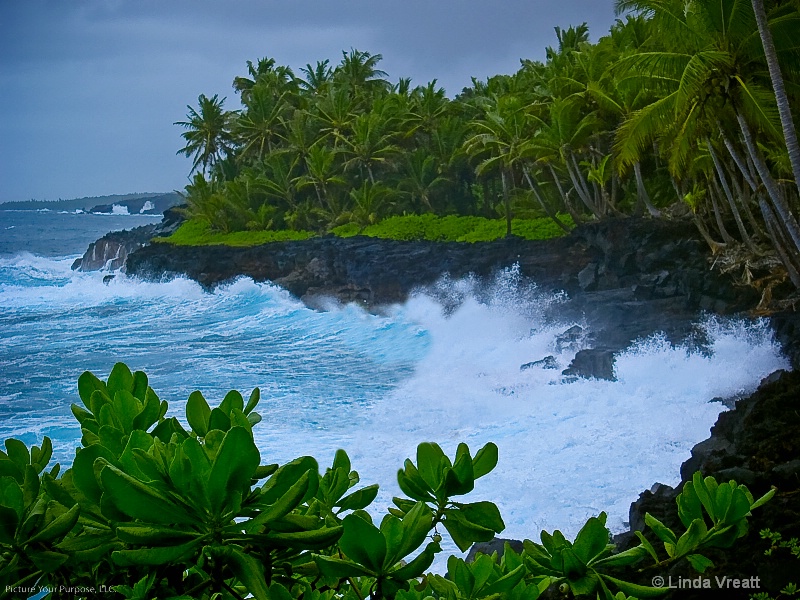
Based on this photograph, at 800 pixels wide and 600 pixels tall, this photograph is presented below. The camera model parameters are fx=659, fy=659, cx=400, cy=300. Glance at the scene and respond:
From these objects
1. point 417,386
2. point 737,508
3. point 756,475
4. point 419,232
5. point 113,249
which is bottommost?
point 417,386

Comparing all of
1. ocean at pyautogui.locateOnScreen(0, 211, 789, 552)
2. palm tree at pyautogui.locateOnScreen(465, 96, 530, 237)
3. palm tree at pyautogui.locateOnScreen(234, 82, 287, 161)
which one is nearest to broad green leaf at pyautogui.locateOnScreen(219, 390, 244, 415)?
ocean at pyautogui.locateOnScreen(0, 211, 789, 552)

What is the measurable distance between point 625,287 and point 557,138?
10.1 feet

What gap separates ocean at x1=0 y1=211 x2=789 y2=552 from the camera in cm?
558

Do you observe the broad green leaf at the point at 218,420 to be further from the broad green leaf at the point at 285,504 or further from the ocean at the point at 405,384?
the ocean at the point at 405,384

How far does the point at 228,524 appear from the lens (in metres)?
0.54

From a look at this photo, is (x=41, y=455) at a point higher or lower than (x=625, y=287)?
higher

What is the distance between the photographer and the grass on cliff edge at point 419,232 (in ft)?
45.8

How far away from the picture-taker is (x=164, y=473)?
532 mm

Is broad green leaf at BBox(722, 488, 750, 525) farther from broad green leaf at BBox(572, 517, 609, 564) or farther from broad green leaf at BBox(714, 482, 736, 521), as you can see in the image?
broad green leaf at BBox(572, 517, 609, 564)

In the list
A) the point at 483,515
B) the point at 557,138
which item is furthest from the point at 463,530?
the point at 557,138

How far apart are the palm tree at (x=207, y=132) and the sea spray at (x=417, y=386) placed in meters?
9.78

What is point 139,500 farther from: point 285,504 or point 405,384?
point 405,384

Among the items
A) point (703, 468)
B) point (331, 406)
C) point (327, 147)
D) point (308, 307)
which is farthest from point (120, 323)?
point (327, 147)

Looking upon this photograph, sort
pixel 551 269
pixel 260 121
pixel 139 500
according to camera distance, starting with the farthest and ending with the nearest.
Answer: pixel 260 121
pixel 551 269
pixel 139 500
